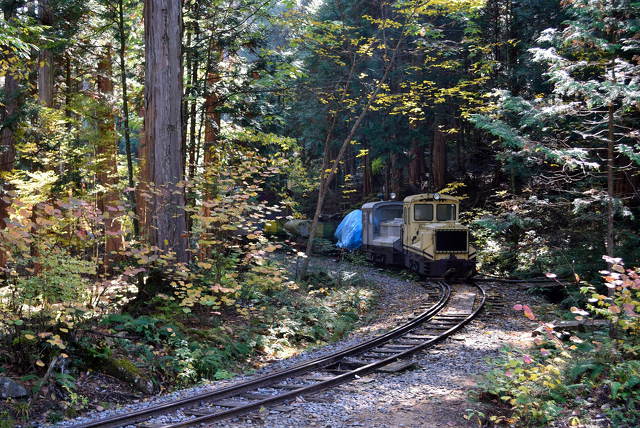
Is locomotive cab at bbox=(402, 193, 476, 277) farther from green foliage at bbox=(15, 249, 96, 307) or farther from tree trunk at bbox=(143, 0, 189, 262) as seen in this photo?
green foliage at bbox=(15, 249, 96, 307)

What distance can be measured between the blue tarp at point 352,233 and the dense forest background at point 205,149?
20.9 feet

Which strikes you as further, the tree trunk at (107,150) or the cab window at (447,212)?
the cab window at (447,212)

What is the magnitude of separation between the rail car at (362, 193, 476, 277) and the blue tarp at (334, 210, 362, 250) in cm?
501

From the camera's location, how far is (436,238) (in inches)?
634

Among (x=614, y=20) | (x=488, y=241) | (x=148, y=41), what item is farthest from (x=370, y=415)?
(x=488, y=241)

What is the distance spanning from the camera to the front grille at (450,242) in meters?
16.1

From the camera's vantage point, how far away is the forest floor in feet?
18.5

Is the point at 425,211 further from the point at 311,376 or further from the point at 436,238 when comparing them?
the point at 311,376

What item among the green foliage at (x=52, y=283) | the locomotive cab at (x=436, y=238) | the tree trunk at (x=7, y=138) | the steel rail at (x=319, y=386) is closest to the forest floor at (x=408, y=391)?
the steel rail at (x=319, y=386)

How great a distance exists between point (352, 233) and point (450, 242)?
977 centimetres

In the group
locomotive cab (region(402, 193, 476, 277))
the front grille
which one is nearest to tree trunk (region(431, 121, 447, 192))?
locomotive cab (region(402, 193, 476, 277))

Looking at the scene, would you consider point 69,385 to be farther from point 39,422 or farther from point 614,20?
point 614,20

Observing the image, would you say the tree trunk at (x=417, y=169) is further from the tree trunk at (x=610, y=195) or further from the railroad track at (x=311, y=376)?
the tree trunk at (x=610, y=195)

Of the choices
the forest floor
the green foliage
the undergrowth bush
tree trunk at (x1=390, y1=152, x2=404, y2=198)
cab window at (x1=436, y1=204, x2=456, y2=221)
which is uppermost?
tree trunk at (x1=390, y1=152, x2=404, y2=198)
